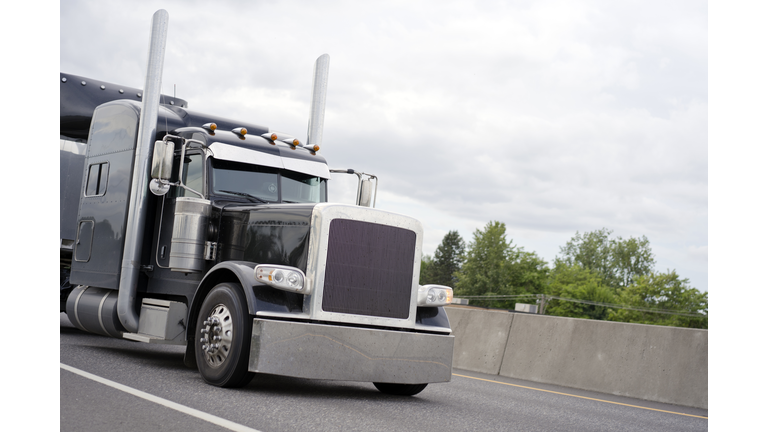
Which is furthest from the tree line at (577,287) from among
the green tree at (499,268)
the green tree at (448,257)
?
the green tree at (448,257)

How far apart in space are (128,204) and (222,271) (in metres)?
2.26

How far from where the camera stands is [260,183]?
868 centimetres

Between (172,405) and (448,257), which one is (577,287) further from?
(172,405)

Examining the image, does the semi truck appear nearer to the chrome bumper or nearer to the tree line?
the chrome bumper

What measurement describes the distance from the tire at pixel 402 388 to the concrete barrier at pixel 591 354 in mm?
3487

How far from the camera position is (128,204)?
9.10m

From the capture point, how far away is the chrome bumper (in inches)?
260

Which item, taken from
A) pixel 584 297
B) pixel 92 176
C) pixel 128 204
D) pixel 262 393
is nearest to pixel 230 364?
pixel 262 393

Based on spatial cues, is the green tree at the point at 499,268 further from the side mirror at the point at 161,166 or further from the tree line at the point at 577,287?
the side mirror at the point at 161,166

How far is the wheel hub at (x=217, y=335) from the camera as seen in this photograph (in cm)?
703

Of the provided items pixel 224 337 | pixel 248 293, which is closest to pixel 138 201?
pixel 224 337

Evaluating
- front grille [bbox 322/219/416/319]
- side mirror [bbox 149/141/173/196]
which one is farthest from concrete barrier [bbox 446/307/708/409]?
side mirror [bbox 149/141/173/196]

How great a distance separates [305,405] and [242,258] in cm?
210

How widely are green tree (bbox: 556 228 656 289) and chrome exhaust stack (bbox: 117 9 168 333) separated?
4495 inches
